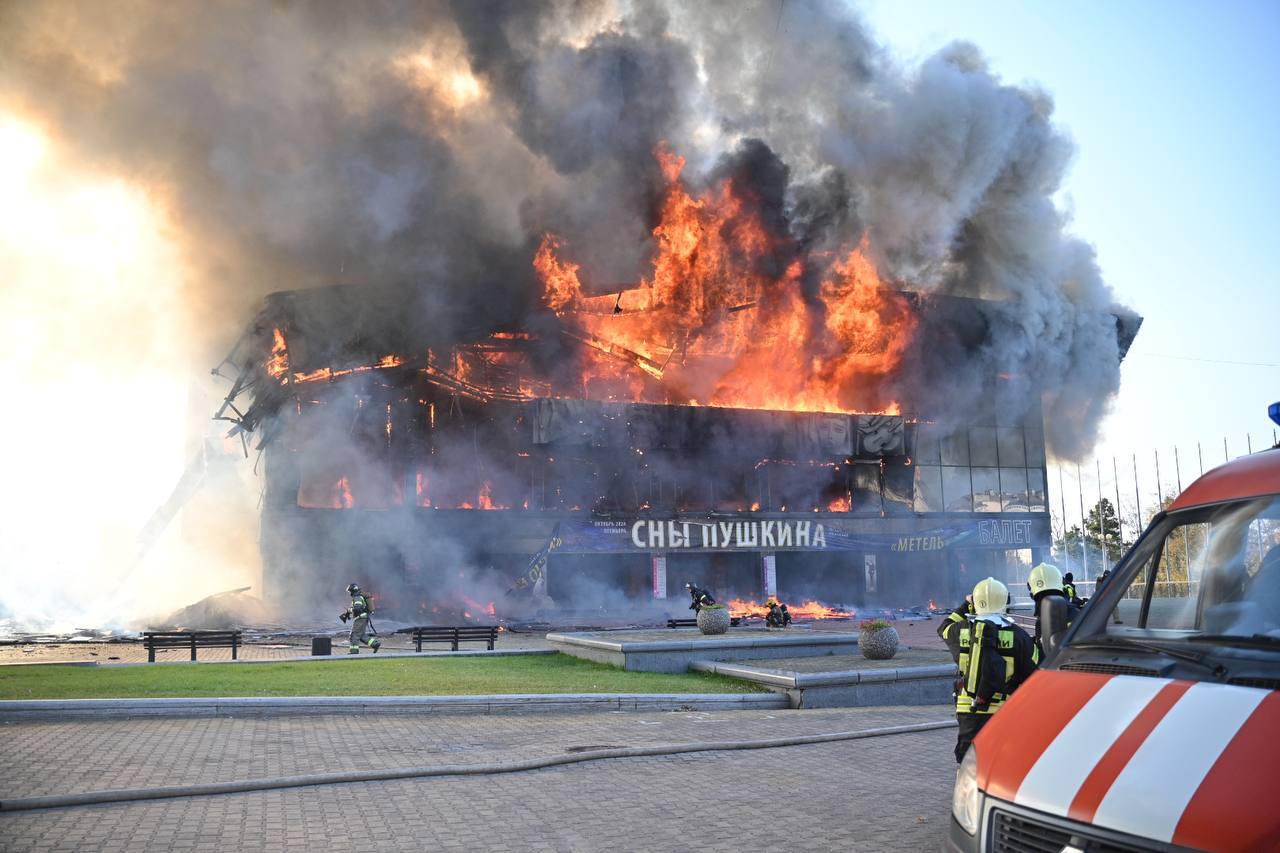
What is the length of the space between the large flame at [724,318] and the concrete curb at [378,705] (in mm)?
29244

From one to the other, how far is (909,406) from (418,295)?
2265cm

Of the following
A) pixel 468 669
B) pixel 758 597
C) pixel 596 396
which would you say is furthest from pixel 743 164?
pixel 468 669

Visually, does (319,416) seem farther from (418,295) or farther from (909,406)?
(909,406)

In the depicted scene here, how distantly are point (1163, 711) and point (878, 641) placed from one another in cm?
1178

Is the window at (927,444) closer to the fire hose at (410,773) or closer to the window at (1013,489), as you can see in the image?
the window at (1013,489)

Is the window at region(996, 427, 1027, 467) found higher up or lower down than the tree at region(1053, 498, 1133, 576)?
higher up

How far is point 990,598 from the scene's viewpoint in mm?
6070

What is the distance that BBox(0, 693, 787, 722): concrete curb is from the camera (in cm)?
1031

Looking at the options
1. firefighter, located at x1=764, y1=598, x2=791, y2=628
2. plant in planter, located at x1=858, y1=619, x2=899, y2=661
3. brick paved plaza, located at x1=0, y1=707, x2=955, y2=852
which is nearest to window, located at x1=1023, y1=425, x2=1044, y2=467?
firefighter, located at x1=764, y1=598, x2=791, y2=628

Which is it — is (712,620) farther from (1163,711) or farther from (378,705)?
(1163,711)

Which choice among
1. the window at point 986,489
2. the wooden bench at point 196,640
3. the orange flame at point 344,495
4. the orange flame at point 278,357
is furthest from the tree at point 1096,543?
the wooden bench at point 196,640

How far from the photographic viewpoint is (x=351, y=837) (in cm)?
600

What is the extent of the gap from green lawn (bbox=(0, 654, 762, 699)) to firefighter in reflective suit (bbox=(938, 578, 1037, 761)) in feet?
24.4

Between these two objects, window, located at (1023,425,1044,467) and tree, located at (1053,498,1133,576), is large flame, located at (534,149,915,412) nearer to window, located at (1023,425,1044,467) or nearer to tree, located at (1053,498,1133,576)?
window, located at (1023,425,1044,467)
